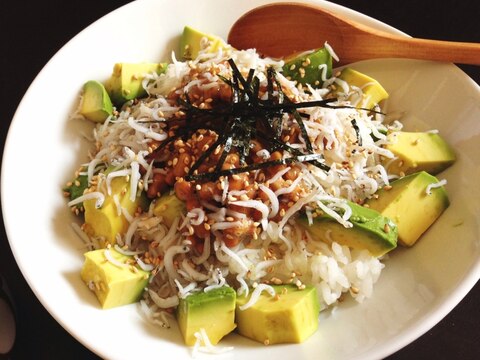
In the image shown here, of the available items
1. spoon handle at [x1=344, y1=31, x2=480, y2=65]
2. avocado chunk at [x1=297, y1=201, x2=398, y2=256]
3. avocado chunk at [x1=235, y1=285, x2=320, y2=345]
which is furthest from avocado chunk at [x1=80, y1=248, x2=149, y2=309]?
spoon handle at [x1=344, y1=31, x2=480, y2=65]

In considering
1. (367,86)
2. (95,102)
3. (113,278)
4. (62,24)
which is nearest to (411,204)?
(367,86)

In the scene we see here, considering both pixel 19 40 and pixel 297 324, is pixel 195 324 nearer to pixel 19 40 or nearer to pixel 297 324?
pixel 297 324

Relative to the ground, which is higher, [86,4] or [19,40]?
[86,4]

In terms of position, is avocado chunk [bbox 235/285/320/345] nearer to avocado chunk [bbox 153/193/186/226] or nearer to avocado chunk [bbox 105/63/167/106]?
avocado chunk [bbox 153/193/186/226]

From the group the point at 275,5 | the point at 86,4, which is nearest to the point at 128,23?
the point at 275,5

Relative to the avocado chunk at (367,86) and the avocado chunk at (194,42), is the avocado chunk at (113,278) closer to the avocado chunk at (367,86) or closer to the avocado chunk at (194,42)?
the avocado chunk at (194,42)

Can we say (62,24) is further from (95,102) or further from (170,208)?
(170,208)
